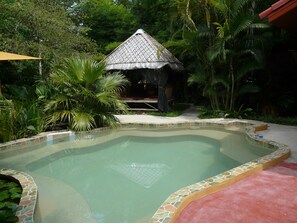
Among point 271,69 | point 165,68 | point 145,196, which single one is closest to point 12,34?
point 165,68

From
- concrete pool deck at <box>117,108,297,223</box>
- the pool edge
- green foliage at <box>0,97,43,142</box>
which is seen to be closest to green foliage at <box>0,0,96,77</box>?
green foliage at <box>0,97,43,142</box>

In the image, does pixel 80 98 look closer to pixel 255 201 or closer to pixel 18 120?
pixel 18 120

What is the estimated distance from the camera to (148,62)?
11867 millimetres

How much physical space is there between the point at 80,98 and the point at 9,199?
17.1ft

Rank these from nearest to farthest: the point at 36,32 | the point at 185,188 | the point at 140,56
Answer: the point at 185,188
the point at 36,32
the point at 140,56

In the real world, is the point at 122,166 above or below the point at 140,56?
below

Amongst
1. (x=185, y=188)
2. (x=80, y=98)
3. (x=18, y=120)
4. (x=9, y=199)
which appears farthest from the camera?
(x=80, y=98)

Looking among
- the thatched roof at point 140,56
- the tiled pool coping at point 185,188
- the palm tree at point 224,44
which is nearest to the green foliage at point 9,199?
the tiled pool coping at point 185,188

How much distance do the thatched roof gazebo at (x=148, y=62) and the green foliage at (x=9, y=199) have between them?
8243mm

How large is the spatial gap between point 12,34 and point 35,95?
3.87 meters

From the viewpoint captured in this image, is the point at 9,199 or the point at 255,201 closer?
the point at 255,201

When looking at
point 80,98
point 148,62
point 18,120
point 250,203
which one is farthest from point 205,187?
point 148,62

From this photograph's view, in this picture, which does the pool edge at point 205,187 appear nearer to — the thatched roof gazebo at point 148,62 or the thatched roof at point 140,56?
the thatched roof gazebo at point 148,62

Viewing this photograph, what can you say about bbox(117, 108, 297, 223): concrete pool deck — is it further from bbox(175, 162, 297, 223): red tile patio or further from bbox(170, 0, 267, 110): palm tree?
bbox(170, 0, 267, 110): palm tree
